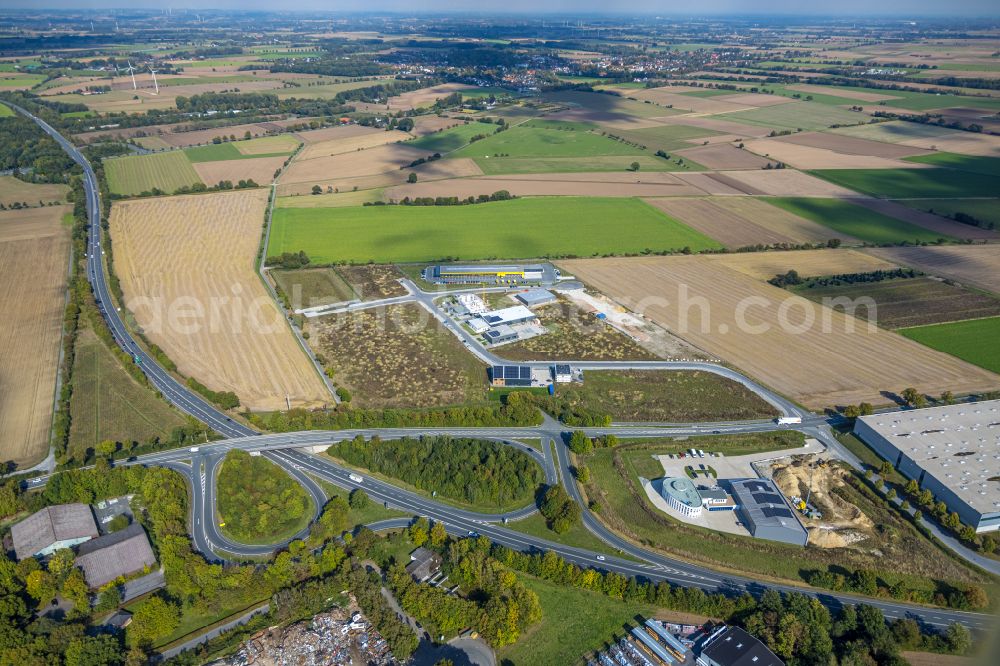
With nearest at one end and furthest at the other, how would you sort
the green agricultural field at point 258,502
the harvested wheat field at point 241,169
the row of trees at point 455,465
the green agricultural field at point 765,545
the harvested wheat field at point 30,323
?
1. the green agricultural field at point 765,545
2. the green agricultural field at point 258,502
3. the row of trees at point 455,465
4. the harvested wheat field at point 30,323
5. the harvested wheat field at point 241,169

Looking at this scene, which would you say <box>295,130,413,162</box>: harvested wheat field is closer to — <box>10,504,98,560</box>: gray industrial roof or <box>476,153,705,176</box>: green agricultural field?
<box>476,153,705,176</box>: green agricultural field

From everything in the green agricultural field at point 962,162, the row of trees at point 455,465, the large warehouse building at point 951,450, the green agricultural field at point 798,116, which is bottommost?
the row of trees at point 455,465

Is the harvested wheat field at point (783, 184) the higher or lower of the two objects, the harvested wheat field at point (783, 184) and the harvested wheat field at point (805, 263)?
the higher

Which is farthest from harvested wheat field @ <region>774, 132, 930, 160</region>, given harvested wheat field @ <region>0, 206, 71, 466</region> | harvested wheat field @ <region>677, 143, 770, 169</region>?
harvested wheat field @ <region>0, 206, 71, 466</region>

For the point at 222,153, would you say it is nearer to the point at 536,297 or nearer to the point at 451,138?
the point at 451,138

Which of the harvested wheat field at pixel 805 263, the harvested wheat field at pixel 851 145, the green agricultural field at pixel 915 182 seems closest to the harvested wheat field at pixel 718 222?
the harvested wheat field at pixel 805 263

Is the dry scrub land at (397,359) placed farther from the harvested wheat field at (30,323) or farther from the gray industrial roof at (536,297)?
the harvested wheat field at (30,323)
